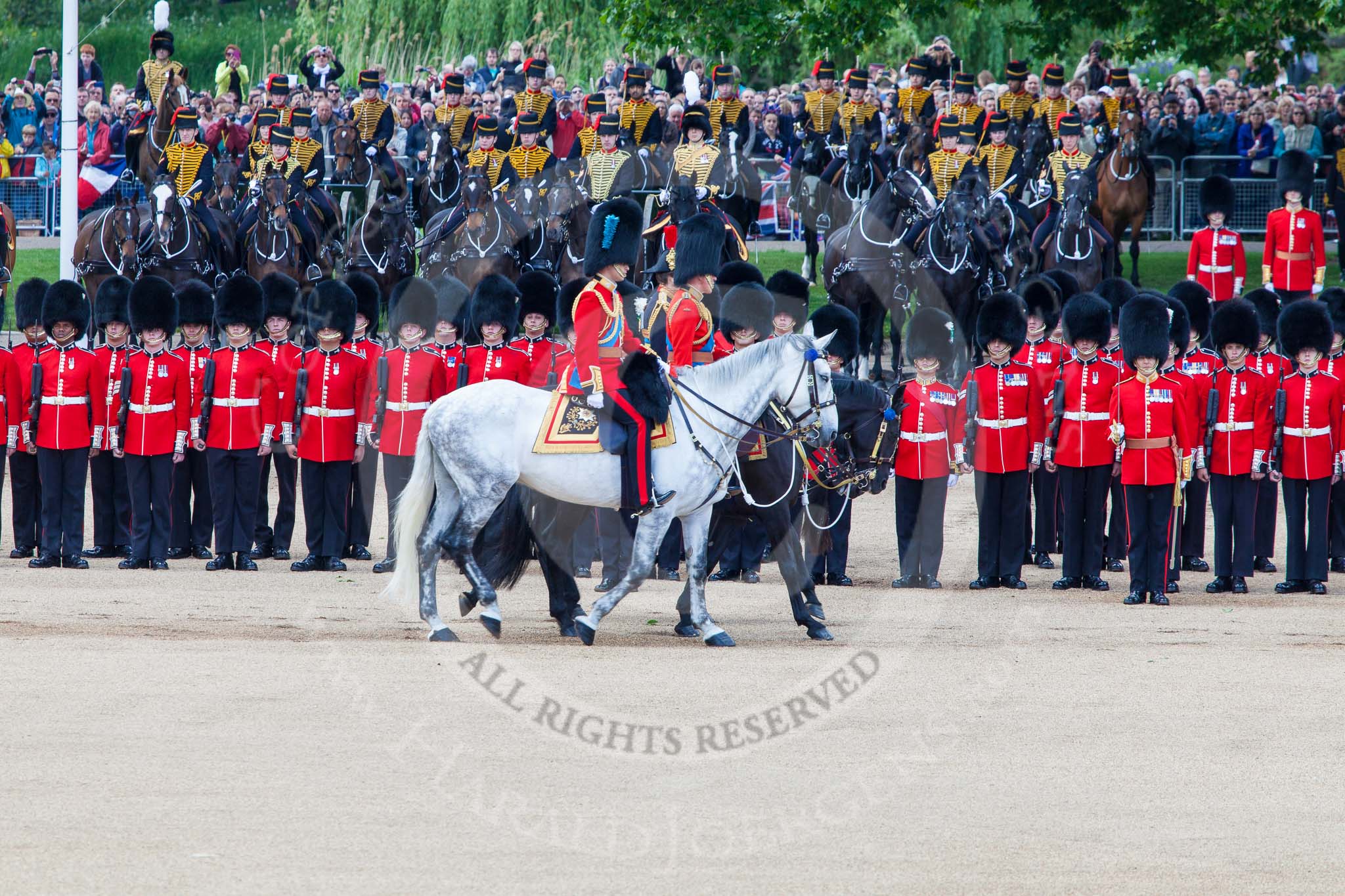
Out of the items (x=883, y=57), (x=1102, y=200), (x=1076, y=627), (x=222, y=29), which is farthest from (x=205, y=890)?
(x=222, y=29)

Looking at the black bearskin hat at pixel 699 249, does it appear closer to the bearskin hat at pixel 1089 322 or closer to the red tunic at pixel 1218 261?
the bearskin hat at pixel 1089 322

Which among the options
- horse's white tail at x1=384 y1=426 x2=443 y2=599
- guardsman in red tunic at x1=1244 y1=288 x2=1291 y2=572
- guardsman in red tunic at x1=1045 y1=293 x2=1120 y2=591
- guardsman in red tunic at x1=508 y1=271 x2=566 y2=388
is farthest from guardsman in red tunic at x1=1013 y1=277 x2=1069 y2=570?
horse's white tail at x1=384 y1=426 x2=443 y2=599

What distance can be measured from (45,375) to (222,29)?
1804cm

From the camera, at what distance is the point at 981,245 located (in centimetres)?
1348

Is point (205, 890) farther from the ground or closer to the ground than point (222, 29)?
closer to the ground

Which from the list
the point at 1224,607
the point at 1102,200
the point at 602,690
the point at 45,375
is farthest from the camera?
the point at 1102,200

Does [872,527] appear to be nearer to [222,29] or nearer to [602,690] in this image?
[602,690]

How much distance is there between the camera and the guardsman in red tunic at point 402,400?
964 cm

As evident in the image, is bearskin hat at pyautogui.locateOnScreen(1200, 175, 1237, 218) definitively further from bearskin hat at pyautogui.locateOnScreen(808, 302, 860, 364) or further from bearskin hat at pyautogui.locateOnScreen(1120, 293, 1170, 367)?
bearskin hat at pyautogui.locateOnScreen(1120, 293, 1170, 367)

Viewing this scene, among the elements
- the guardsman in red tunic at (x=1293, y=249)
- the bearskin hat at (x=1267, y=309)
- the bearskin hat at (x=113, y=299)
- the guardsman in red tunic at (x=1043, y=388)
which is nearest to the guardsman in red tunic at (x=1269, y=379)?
the bearskin hat at (x=1267, y=309)

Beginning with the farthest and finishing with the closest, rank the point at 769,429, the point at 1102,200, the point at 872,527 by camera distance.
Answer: the point at 1102,200 < the point at 872,527 < the point at 769,429

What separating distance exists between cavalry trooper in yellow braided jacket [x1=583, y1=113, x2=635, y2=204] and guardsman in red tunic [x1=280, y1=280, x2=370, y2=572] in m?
5.59

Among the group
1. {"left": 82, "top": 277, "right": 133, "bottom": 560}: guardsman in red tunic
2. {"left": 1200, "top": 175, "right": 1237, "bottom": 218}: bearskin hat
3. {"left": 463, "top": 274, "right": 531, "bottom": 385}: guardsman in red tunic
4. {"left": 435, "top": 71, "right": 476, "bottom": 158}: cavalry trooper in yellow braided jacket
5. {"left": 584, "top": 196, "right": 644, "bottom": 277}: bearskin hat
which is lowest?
{"left": 82, "top": 277, "right": 133, "bottom": 560}: guardsman in red tunic

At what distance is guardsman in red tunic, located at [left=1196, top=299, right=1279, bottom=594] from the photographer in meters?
9.37
